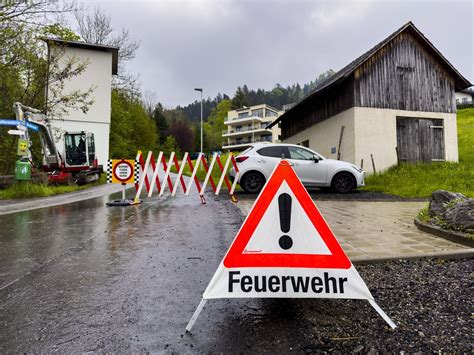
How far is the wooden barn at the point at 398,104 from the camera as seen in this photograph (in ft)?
55.9

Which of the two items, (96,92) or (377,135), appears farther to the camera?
(96,92)

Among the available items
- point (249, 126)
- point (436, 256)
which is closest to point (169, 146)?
point (249, 126)

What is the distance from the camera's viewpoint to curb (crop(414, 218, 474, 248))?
15.0 ft

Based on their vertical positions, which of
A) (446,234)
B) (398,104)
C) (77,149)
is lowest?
(446,234)

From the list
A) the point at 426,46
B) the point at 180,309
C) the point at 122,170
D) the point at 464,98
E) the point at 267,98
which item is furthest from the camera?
the point at 267,98

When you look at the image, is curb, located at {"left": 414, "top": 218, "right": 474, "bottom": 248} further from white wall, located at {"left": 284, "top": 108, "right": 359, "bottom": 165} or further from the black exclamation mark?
white wall, located at {"left": 284, "top": 108, "right": 359, "bottom": 165}

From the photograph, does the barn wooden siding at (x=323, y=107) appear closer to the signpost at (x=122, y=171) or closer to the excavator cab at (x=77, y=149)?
the signpost at (x=122, y=171)

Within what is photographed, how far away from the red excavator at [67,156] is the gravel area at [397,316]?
59.4 ft

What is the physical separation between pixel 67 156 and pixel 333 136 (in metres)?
16.6

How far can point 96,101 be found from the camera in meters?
32.3

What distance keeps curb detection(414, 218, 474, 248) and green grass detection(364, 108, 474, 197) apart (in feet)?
21.0

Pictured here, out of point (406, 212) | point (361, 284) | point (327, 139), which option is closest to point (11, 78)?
point (327, 139)

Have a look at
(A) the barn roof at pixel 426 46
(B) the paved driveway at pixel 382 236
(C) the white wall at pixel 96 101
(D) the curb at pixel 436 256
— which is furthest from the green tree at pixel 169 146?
(D) the curb at pixel 436 256

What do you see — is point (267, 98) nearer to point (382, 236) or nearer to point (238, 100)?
point (238, 100)
